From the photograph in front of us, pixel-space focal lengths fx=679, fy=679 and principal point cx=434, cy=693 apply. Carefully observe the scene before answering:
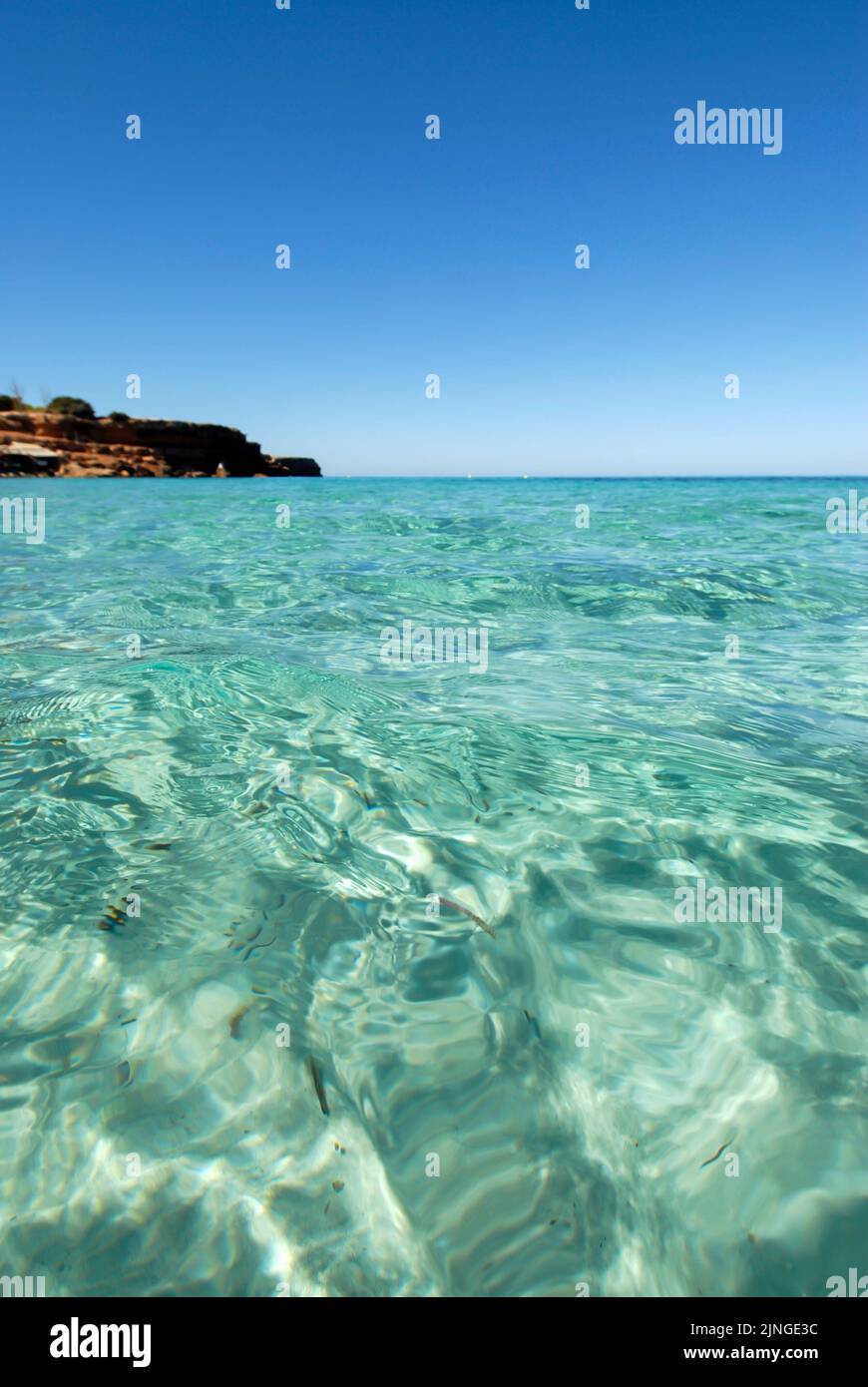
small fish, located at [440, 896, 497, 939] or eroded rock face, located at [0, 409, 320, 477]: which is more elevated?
eroded rock face, located at [0, 409, 320, 477]

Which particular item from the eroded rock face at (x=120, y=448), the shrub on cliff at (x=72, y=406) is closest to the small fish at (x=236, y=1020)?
the eroded rock face at (x=120, y=448)

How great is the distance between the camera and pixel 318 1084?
171cm

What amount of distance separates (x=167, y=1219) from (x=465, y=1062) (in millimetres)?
745

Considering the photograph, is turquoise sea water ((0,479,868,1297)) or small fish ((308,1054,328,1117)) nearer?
turquoise sea water ((0,479,868,1297))

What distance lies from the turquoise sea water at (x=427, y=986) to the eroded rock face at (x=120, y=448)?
60.7 metres

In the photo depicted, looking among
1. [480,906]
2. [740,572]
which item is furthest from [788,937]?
[740,572]

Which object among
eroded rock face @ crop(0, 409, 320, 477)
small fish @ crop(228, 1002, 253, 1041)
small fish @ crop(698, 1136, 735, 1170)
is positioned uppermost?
eroded rock face @ crop(0, 409, 320, 477)

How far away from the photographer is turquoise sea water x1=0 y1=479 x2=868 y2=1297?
4.64 ft

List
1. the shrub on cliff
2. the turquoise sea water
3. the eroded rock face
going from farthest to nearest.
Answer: the shrub on cliff < the eroded rock face < the turquoise sea water

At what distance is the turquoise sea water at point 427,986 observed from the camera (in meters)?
1.42

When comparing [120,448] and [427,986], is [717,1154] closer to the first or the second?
[427,986]

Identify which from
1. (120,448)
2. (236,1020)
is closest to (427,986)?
(236,1020)

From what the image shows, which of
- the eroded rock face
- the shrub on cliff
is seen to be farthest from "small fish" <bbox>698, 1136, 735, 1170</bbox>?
the shrub on cliff

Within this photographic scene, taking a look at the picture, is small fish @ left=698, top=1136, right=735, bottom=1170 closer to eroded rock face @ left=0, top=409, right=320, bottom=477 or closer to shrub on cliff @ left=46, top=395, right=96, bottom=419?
eroded rock face @ left=0, top=409, right=320, bottom=477
